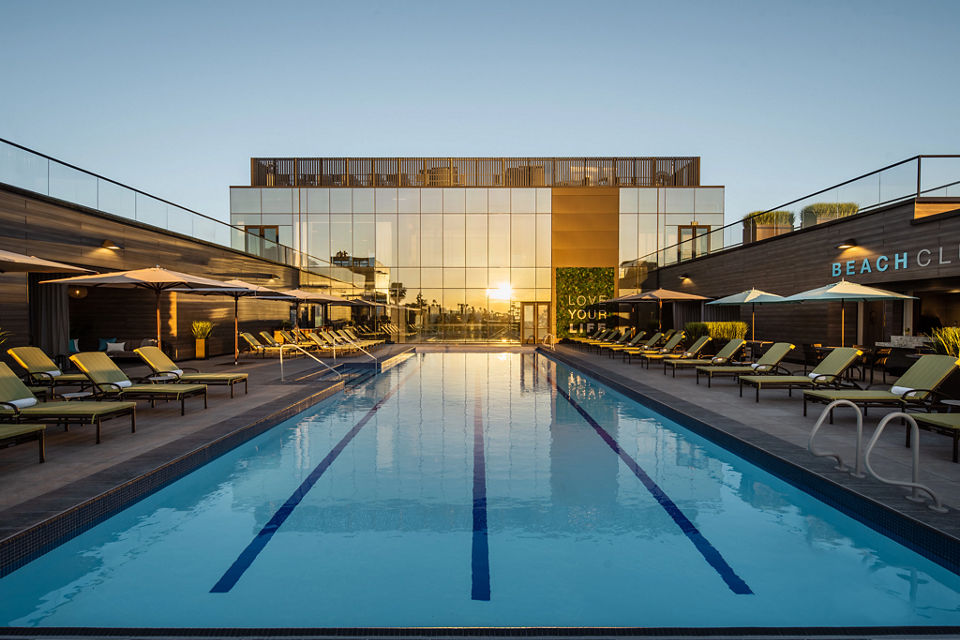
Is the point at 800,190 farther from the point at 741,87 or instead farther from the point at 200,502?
the point at 200,502

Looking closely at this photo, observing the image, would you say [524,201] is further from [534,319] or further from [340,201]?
[340,201]

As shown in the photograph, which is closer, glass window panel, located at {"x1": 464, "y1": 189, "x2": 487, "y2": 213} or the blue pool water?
the blue pool water

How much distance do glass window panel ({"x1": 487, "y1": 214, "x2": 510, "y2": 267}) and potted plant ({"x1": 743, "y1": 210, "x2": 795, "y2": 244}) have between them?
1200cm

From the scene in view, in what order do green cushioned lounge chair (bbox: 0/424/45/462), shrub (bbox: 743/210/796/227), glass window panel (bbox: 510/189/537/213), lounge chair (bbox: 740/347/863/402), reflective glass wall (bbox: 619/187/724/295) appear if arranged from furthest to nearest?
glass window panel (bbox: 510/189/537/213)
reflective glass wall (bbox: 619/187/724/295)
shrub (bbox: 743/210/796/227)
lounge chair (bbox: 740/347/863/402)
green cushioned lounge chair (bbox: 0/424/45/462)

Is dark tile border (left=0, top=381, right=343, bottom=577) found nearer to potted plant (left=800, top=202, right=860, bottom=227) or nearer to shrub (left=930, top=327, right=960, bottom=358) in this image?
shrub (left=930, top=327, right=960, bottom=358)

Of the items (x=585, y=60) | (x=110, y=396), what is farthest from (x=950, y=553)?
(x=585, y=60)

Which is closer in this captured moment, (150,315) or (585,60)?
(150,315)

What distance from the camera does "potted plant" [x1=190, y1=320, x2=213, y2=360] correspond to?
15.0 m

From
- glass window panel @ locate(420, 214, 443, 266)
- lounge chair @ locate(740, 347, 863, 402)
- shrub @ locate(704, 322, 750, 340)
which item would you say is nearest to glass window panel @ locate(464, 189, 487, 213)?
glass window panel @ locate(420, 214, 443, 266)

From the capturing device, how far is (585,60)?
18062 mm

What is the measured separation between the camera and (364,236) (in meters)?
25.9

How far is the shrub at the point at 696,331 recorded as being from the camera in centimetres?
1469

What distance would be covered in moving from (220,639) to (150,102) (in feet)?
78.2

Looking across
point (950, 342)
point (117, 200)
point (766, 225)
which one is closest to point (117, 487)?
point (950, 342)
